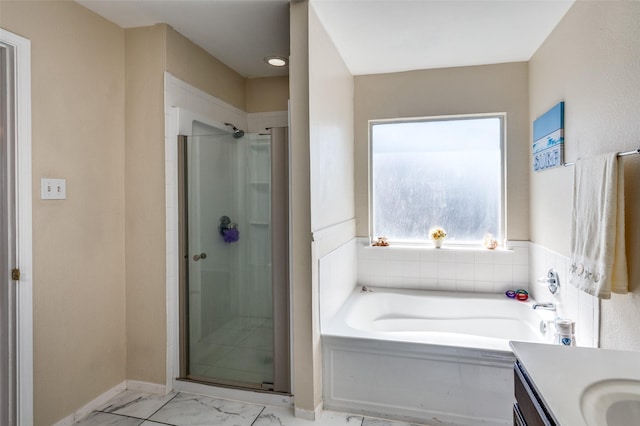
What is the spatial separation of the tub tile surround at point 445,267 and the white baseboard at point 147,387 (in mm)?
1792

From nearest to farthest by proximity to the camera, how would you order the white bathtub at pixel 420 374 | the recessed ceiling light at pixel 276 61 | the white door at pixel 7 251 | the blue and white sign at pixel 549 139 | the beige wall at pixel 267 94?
the white door at pixel 7 251, the white bathtub at pixel 420 374, the blue and white sign at pixel 549 139, the recessed ceiling light at pixel 276 61, the beige wall at pixel 267 94

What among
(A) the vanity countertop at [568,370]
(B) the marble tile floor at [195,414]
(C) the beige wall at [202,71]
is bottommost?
(B) the marble tile floor at [195,414]

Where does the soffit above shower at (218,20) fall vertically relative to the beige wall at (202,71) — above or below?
above

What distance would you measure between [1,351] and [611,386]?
2.47 metres

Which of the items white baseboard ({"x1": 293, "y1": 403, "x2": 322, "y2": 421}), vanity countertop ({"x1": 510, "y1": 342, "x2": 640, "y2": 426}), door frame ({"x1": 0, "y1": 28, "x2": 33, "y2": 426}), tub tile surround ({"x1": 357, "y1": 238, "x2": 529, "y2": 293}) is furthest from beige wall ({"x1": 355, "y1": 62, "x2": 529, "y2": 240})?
door frame ({"x1": 0, "y1": 28, "x2": 33, "y2": 426})

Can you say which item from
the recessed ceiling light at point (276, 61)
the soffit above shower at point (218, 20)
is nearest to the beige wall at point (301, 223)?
the soffit above shower at point (218, 20)

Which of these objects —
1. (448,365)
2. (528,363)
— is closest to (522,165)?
(448,365)

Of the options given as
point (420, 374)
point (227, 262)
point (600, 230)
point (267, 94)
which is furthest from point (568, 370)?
point (267, 94)

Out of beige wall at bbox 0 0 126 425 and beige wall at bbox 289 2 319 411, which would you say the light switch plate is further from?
beige wall at bbox 289 2 319 411

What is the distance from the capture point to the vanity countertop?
83 centimetres

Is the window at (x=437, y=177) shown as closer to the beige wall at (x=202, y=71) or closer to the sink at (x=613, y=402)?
the beige wall at (x=202, y=71)

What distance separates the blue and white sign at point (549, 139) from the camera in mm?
2189

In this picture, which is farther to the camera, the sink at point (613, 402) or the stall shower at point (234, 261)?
the stall shower at point (234, 261)

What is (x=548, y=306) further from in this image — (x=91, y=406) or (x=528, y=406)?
(x=91, y=406)
